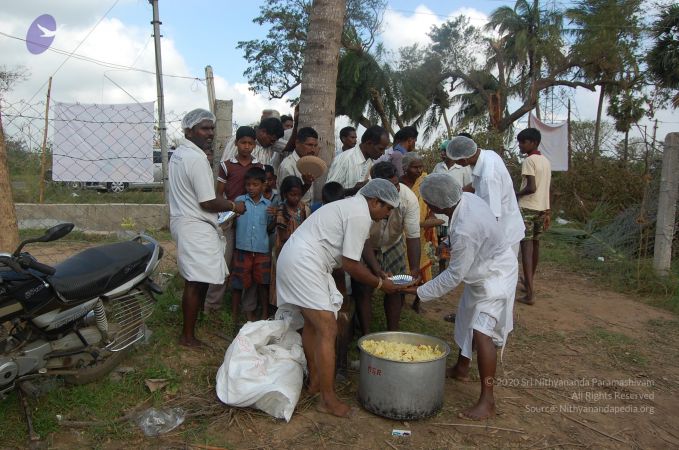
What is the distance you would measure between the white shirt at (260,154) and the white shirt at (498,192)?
1.92 m

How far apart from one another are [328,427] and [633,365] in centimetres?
291

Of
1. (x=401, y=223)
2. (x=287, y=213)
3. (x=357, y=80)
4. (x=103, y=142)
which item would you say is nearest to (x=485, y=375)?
(x=401, y=223)

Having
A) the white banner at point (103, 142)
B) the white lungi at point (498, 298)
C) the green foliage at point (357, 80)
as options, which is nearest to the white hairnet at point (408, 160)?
the white lungi at point (498, 298)

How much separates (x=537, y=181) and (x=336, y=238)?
11.6ft

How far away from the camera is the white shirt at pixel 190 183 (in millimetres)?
3988

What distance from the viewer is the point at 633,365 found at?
15.2 ft

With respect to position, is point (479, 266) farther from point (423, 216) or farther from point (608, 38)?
point (608, 38)

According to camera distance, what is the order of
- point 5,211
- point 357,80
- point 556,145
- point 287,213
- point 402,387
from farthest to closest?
1. point 357,80
2. point 556,145
3. point 287,213
4. point 5,211
5. point 402,387

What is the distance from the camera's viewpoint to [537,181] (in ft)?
19.8

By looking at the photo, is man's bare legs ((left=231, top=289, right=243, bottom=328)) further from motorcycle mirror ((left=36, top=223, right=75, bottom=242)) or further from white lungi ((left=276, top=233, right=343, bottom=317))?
motorcycle mirror ((left=36, top=223, right=75, bottom=242))

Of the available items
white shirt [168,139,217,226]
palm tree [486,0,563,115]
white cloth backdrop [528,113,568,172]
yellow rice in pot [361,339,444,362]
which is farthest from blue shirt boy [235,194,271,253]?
palm tree [486,0,563,115]

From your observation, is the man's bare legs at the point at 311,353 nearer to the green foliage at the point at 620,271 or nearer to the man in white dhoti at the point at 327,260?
the man in white dhoti at the point at 327,260

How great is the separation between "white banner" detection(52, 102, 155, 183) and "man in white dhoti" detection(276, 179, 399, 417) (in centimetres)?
625

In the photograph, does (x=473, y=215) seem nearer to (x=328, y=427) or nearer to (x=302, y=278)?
(x=302, y=278)
